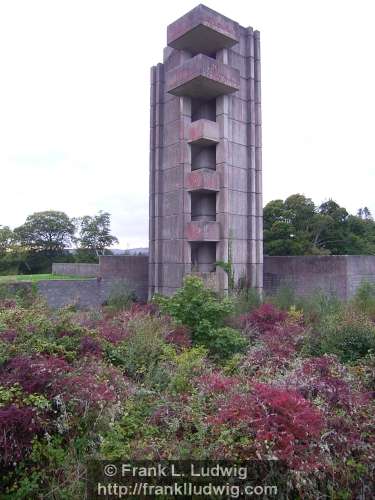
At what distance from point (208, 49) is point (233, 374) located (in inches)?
516

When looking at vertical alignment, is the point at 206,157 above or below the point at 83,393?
above

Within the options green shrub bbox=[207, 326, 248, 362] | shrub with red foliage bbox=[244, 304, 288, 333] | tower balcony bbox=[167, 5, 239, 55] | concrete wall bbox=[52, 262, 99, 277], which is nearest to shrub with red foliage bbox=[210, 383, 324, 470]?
green shrub bbox=[207, 326, 248, 362]

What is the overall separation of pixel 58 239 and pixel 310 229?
25505 millimetres

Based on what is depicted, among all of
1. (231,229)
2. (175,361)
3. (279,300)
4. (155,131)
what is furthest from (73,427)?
(155,131)

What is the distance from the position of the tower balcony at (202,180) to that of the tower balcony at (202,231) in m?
1.31

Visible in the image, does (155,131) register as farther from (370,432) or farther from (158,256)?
(370,432)

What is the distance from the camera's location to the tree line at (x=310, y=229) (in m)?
27.9

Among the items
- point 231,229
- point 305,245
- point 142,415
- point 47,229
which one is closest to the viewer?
point 142,415

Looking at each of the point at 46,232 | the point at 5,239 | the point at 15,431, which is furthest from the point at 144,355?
the point at 46,232

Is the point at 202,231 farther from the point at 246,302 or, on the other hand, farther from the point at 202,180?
the point at 246,302

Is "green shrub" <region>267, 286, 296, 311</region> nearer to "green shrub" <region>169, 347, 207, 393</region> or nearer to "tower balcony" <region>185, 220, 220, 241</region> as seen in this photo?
"tower balcony" <region>185, 220, 220, 241</region>

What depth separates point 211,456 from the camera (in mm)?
3201

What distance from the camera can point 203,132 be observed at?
12.9m

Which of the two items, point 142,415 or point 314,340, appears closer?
point 142,415
